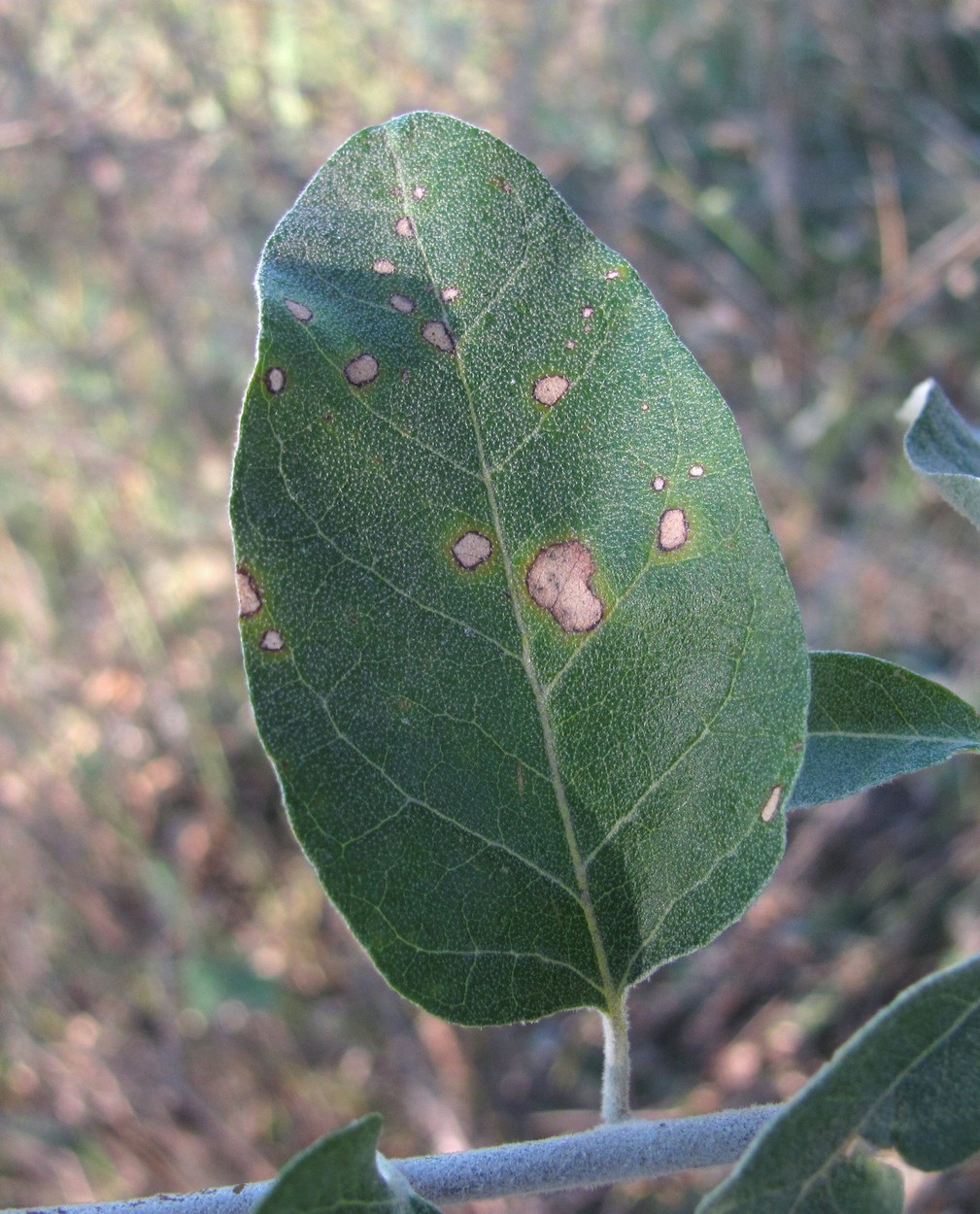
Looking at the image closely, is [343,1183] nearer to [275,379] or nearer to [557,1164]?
[557,1164]

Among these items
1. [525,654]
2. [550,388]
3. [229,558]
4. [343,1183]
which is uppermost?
[550,388]

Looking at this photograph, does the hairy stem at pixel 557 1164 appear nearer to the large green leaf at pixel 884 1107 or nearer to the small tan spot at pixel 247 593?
the large green leaf at pixel 884 1107

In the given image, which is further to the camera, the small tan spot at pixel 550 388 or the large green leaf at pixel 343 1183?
the small tan spot at pixel 550 388

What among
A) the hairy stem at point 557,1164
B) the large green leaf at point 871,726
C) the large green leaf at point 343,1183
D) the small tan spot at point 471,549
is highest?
the small tan spot at point 471,549

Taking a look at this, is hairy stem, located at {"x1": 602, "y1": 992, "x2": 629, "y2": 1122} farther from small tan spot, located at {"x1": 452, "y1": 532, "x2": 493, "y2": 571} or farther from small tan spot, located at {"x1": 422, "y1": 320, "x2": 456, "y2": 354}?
small tan spot, located at {"x1": 422, "y1": 320, "x2": 456, "y2": 354}

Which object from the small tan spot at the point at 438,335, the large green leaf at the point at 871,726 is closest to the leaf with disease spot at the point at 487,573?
the small tan spot at the point at 438,335

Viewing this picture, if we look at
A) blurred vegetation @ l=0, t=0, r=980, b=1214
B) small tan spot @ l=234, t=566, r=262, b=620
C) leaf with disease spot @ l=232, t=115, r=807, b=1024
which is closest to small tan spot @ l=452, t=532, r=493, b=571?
leaf with disease spot @ l=232, t=115, r=807, b=1024

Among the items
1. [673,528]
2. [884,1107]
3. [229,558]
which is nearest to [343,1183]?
[884,1107]
